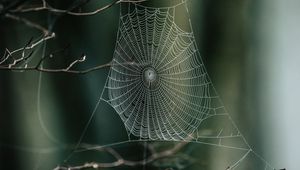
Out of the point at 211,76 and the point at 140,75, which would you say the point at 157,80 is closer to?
the point at 140,75

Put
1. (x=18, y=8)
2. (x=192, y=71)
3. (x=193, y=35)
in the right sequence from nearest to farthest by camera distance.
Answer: (x=18, y=8), (x=192, y=71), (x=193, y=35)

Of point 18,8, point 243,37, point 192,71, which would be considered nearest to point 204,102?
point 192,71

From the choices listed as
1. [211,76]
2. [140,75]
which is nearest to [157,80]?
[140,75]

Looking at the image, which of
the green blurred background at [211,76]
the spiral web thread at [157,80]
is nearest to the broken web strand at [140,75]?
the spiral web thread at [157,80]

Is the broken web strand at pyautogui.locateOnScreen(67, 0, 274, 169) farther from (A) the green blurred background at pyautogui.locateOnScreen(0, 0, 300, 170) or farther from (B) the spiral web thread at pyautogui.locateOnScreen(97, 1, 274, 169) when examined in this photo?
(A) the green blurred background at pyautogui.locateOnScreen(0, 0, 300, 170)

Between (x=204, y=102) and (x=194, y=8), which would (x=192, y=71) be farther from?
(x=194, y=8)

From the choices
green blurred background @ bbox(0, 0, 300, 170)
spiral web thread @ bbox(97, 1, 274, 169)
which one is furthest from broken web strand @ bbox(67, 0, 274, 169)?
green blurred background @ bbox(0, 0, 300, 170)
